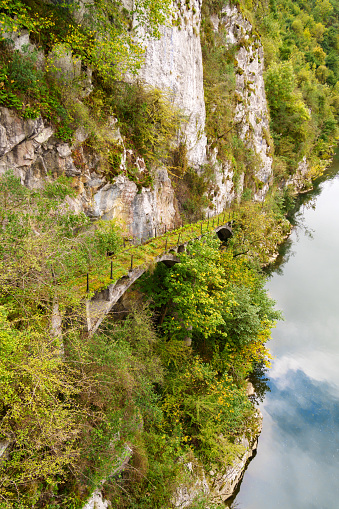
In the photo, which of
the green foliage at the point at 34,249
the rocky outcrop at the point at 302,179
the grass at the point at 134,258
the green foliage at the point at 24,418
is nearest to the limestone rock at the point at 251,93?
the rocky outcrop at the point at 302,179

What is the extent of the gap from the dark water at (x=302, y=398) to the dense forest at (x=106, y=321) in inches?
80.8

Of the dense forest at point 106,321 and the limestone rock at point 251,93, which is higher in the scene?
the limestone rock at point 251,93

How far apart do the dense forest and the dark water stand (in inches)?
80.8

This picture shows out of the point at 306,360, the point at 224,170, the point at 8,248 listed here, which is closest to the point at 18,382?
the point at 8,248

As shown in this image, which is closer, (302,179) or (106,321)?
(106,321)

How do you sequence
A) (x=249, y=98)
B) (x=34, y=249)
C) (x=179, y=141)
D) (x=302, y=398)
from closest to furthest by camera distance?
(x=34, y=249) → (x=302, y=398) → (x=179, y=141) → (x=249, y=98)

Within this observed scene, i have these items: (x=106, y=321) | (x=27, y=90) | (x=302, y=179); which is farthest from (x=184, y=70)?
(x=302, y=179)

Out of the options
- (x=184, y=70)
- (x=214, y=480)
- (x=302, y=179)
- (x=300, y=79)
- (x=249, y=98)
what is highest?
(x=300, y=79)

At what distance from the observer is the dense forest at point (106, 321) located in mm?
4996

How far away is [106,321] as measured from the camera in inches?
364

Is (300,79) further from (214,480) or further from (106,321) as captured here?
(214,480)

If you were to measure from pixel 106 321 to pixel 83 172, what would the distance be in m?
5.98

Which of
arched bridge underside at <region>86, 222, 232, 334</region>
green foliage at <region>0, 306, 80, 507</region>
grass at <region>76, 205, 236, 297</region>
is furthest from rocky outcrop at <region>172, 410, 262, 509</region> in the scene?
grass at <region>76, 205, 236, 297</region>

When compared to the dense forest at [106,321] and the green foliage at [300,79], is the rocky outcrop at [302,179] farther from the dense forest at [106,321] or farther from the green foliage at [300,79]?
the dense forest at [106,321]
